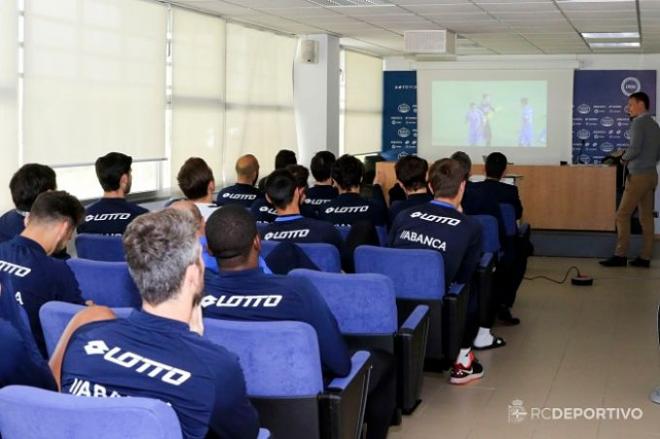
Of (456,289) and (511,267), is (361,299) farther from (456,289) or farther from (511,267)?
(511,267)

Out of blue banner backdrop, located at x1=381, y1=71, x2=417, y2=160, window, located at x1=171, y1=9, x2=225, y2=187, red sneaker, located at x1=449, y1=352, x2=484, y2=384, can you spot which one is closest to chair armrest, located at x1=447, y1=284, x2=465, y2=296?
red sneaker, located at x1=449, y1=352, x2=484, y2=384

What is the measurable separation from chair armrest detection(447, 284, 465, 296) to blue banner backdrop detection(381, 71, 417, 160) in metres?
10.00

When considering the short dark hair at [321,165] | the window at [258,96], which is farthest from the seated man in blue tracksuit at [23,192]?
the window at [258,96]

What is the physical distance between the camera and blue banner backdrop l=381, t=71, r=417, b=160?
14875mm

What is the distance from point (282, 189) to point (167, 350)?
8.14 ft

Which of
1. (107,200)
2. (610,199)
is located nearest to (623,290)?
(610,199)

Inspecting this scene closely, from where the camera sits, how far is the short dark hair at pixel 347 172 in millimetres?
6188

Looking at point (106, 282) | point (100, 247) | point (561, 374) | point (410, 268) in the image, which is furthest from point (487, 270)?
point (106, 282)

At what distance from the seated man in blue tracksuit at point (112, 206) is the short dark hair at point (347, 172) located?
1.46 metres

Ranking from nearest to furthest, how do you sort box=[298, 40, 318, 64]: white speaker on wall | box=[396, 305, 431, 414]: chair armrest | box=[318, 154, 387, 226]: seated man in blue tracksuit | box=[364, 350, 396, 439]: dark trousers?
box=[364, 350, 396, 439]: dark trousers < box=[396, 305, 431, 414]: chair armrest < box=[318, 154, 387, 226]: seated man in blue tracksuit < box=[298, 40, 318, 64]: white speaker on wall

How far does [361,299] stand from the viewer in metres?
3.75

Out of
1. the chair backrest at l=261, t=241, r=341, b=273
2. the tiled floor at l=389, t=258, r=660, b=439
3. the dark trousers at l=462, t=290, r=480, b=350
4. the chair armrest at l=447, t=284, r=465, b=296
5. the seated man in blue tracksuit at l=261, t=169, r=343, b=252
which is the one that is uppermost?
the seated man in blue tracksuit at l=261, t=169, r=343, b=252

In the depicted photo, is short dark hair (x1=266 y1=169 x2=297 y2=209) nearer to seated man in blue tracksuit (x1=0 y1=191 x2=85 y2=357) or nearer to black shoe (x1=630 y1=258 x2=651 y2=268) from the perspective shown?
seated man in blue tracksuit (x1=0 y1=191 x2=85 y2=357)

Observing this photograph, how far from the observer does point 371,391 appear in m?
3.63
